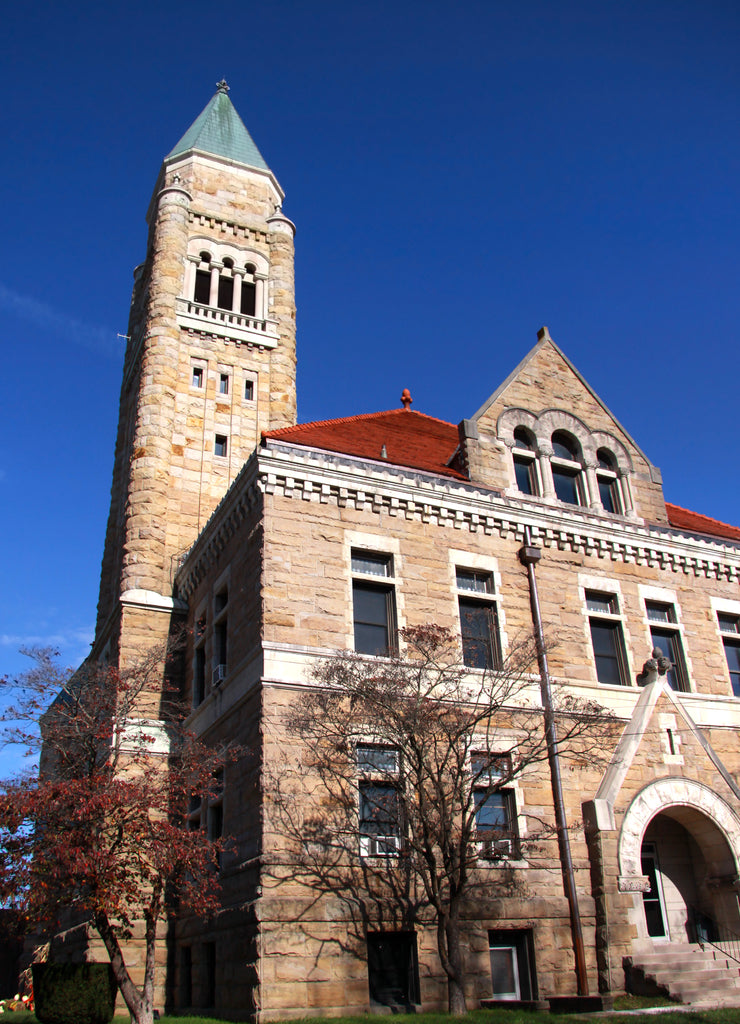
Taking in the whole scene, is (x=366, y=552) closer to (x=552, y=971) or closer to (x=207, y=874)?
(x=207, y=874)

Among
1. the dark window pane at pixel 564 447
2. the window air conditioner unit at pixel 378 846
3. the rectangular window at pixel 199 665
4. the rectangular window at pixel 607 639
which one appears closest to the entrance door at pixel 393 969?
the window air conditioner unit at pixel 378 846

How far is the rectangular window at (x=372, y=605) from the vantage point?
18.5 metres

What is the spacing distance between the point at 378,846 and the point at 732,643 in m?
11.7

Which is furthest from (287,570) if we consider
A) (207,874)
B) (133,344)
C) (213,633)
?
(133,344)

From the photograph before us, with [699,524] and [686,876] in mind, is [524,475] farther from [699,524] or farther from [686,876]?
[686,876]

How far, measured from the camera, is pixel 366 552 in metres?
19.2

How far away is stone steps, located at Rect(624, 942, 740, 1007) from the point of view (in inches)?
623

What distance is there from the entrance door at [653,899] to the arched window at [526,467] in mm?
8647

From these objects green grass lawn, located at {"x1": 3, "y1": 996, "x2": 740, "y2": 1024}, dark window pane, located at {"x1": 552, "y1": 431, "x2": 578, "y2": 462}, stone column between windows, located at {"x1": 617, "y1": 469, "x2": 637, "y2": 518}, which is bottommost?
green grass lawn, located at {"x1": 3, "y1": 996, "x2": 740, "y2": 1024}

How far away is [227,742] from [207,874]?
3.62 metres

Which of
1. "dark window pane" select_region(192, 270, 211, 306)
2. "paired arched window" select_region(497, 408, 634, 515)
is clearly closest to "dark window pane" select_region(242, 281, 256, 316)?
"dark window pane" select_region(192, 270, 211, 306)

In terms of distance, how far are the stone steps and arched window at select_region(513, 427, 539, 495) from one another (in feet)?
34.5

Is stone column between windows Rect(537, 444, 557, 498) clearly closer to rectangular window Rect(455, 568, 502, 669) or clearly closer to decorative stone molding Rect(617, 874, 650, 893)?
rectangular window Rect(455, 568, 502, 669)

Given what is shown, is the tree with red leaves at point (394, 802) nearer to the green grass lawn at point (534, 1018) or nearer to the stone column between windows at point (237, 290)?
the green grass lawn at point (534, 1018)
